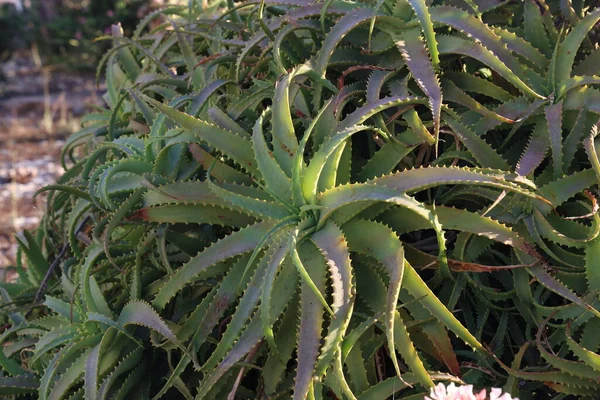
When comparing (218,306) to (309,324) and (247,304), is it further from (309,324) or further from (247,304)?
(309,324)

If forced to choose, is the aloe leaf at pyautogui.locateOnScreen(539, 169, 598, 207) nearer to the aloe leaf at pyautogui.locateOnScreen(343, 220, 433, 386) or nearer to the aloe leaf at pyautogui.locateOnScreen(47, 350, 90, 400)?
the aloe leaf at pyautogui.locateOnScreen(343, 220, 433, 386)

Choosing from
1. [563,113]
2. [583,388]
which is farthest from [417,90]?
[583,388]

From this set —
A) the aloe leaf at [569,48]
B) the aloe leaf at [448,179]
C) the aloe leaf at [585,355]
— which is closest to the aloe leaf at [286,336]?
the aloe leaf at [448,179]

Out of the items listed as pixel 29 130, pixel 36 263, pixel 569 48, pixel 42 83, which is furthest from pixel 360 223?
pixel 42 83

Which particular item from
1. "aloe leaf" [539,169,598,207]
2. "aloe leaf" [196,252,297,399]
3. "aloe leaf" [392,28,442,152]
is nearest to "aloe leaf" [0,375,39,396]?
"aloe leaf" [196,252,297,399]

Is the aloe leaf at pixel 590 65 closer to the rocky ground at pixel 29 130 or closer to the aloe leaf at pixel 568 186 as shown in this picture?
the aloe leaf at pixel 568 186

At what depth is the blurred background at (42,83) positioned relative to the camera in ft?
15.8

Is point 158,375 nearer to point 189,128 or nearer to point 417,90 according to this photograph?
point 189,128

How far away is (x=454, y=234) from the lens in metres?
1.47

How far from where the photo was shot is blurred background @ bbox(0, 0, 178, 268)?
4828 mm

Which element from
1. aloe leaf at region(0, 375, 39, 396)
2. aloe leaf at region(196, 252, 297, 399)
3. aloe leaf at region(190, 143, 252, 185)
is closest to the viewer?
aloe leaf at region(196, 252, 297, 399)

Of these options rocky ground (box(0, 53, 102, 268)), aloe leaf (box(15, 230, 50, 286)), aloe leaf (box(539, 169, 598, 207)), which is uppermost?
aloe leaf (box(539, 169, 598, 207))

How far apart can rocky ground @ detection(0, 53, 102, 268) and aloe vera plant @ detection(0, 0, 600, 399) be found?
1219 millimetres

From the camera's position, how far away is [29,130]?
6.25 metres
